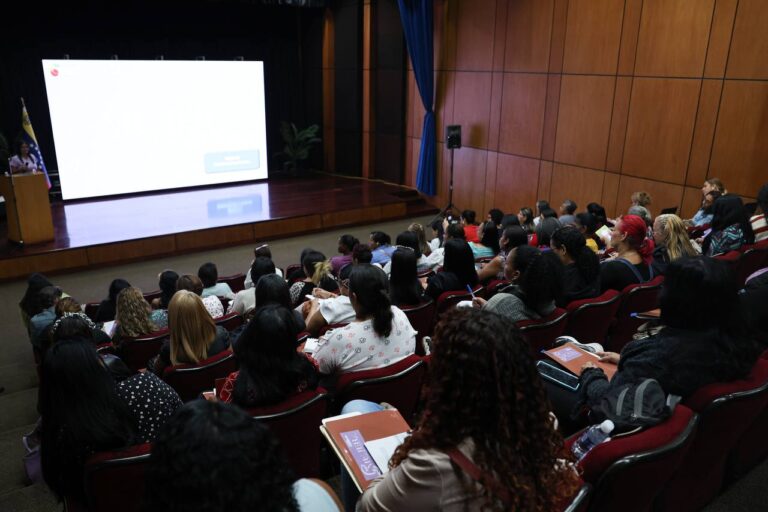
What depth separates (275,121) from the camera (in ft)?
37.8

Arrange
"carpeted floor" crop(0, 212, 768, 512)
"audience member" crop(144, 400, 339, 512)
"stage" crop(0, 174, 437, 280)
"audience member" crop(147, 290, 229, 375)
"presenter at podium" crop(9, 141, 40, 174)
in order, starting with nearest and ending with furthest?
1. "audience member" crop(144, 400, 339, 512)
2. "carpeted floor" crop(0, 212, 768, 512)
3. "audience member" crop(147, 290, 229, 375)
4. "stage" crop(0, 174, 437, 280)
5. "presenter at podium" crop(9, 141, 40, 174)

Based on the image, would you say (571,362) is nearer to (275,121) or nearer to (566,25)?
(566,25)

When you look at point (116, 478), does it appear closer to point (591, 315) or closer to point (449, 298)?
point (449, 298)

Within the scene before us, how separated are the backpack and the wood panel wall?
4.65 m

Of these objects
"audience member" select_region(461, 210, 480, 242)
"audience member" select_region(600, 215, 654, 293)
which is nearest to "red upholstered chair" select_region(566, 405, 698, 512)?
"audience member" select_region(600, 215, 654, 293)

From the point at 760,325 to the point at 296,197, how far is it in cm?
760

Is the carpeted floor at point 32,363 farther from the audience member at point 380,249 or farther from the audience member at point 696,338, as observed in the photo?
the audience member at point 380,249

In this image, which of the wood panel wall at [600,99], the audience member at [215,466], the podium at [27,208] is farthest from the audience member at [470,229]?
the podium at [27,208]

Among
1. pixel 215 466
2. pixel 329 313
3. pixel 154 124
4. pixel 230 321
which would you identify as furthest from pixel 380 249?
pixel 154 124

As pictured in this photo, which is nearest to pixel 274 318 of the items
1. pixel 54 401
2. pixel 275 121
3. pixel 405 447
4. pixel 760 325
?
pixel 54 401

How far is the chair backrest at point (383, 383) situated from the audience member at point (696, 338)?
2.46 ft

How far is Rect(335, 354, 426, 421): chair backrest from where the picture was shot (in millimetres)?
2270

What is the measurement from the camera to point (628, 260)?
3535 mm

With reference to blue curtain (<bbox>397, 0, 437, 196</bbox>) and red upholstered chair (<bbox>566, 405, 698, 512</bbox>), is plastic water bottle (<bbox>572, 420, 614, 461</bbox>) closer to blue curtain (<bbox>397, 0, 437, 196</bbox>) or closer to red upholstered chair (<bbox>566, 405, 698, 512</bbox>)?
red upholstered chair (<bbox>566, 405, 698, 512</bbox>)
